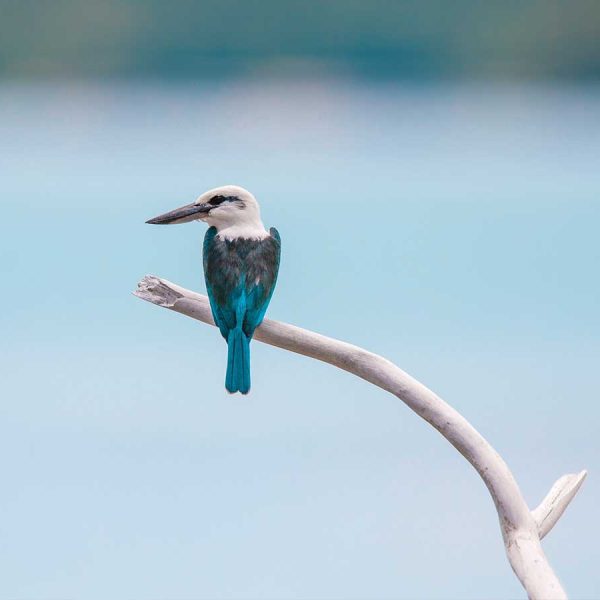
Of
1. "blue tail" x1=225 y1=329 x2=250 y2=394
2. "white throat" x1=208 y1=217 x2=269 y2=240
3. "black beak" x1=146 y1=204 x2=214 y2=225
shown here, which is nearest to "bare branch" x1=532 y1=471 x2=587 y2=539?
"blue tail" x1=225 y1=329 x2=250 y2=394

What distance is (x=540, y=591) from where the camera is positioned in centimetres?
200

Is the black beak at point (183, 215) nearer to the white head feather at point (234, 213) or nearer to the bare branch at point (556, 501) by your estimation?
the white head feather at point (234, 213)

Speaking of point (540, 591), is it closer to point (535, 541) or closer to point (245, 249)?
point (535, 541)

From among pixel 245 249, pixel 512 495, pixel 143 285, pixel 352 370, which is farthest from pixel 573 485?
pixel 143 285

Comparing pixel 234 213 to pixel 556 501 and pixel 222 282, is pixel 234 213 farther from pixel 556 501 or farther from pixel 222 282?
pixel 556 501

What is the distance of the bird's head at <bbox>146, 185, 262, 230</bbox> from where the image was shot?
2268 millimetres

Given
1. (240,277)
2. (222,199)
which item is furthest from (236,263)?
(222,199)

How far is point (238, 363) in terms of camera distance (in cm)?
214

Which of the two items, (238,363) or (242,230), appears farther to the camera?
(242,230)

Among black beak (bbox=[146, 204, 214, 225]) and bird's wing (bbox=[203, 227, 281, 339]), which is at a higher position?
black beak (bbox=[146, 204, 214, 225])

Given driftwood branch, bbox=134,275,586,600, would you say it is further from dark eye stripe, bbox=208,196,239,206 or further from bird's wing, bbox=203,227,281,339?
dark eye stripe, bbox=208,196,239,206

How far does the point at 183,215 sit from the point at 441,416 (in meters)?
0.69

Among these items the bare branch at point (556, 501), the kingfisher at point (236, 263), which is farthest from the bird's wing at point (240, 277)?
the bare branch at point (556, 501)

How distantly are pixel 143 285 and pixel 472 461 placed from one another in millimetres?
758
